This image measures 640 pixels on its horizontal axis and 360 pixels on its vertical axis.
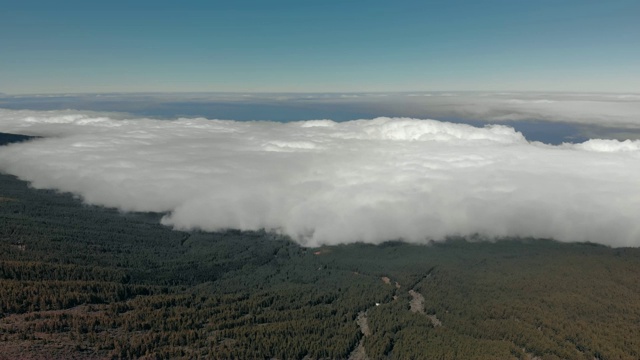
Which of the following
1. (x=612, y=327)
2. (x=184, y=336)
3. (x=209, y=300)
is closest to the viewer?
(x=184, y=336)

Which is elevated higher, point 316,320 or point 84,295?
point 84,295

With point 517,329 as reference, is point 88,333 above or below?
above

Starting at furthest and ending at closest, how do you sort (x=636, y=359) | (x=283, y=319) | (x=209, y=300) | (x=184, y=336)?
(x=209, y=300)
(x=283, y=319)
(x=184, y=336)
(x=636, y=359)

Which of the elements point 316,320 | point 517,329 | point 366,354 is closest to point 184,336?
point 316,320

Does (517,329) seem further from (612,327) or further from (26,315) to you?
(26,315)

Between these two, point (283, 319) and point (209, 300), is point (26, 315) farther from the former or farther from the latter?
point (283, 319)

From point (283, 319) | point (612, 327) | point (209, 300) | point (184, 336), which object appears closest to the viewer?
point (184, 336)

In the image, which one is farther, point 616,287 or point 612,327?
point 616,287

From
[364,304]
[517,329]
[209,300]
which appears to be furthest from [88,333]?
[517,329]

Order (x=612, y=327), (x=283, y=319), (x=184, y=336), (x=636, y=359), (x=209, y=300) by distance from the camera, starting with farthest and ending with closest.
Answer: (x=209, y=300), (x=283, y=319), (x=612, y=327), (x=184, y=336), (x=636, y=359)
